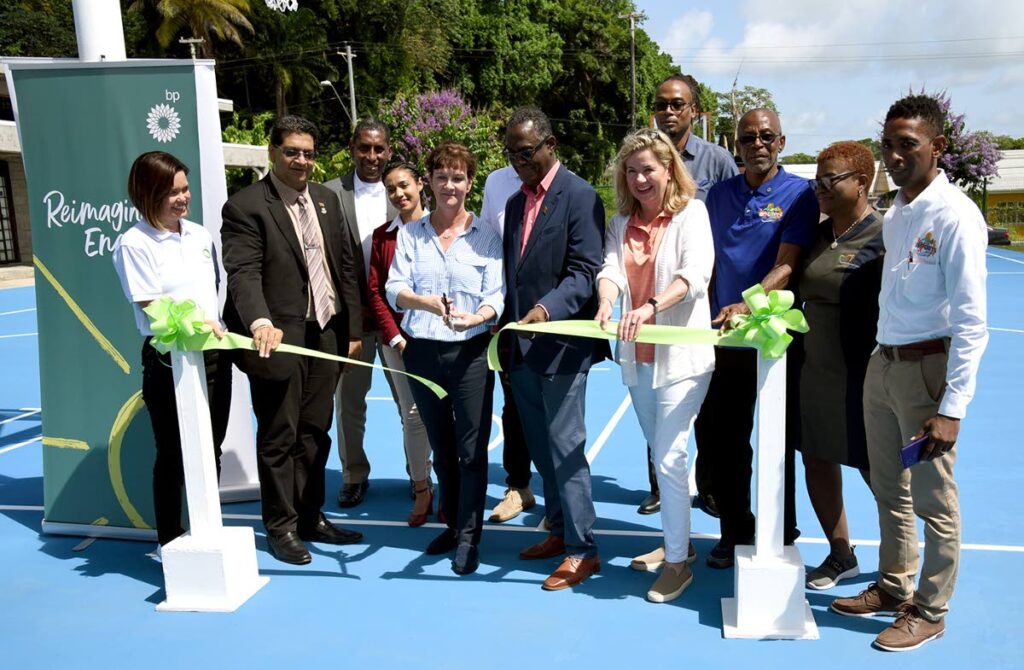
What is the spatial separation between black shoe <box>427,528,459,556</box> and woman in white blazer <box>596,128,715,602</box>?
1.15 metres

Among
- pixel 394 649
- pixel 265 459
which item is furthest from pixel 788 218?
pixel 265 459

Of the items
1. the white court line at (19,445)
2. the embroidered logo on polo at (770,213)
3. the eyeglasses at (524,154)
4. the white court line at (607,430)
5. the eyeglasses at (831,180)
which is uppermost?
the eyeglasses at (524,154)

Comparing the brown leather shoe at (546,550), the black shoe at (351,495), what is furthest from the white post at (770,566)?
the black shoe at (351,495)

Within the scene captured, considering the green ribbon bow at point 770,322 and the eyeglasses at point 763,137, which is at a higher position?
the eyeglasses at point 763,137

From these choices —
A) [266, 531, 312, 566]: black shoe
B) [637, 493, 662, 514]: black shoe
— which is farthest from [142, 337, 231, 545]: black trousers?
[637, 493, 662, 514]: black shoe

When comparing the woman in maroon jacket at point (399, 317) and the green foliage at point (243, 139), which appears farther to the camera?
the green foliage at point (243, 139)

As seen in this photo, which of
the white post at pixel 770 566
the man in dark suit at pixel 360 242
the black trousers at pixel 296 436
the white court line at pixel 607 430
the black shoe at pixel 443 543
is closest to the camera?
the white post at pixel 770 566

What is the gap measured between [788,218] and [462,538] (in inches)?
85.5

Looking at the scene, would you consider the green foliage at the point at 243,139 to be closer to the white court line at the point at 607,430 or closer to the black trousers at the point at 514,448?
the white court line at the point at 607,430

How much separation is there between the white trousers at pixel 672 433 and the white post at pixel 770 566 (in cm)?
32

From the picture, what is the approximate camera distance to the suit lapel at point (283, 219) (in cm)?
426

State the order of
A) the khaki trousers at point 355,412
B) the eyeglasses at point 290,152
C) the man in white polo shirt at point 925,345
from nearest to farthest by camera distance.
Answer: the man in white polo shirt at point 925,345 < the eyeglasses at point 290,152 < the khaki trousers at point 355,412

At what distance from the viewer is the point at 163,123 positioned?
466 centimetres

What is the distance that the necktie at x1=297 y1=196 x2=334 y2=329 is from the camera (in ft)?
14.4
